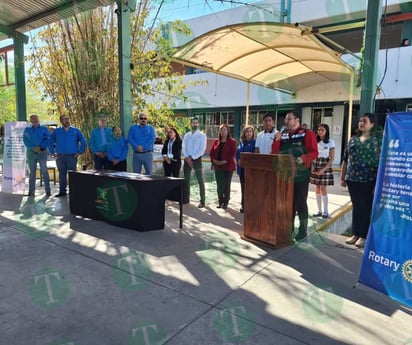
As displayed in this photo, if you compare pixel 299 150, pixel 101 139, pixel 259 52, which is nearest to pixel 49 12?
pixel 101 139

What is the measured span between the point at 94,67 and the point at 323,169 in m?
5.50

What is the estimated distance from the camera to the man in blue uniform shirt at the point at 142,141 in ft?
20.7

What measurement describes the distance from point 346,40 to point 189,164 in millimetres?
15217

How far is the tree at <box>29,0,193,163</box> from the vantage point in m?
7.70

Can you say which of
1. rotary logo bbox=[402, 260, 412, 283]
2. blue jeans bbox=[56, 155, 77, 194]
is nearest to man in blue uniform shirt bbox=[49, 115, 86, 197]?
blue jeans bbox=[56, 155, 77, 194]

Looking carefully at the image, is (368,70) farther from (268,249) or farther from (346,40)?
(346,40)

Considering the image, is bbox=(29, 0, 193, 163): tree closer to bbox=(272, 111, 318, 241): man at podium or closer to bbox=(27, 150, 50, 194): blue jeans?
bbox=(27, 150, 50, 194): blue jeans

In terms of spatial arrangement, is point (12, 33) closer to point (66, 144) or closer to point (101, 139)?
point (66, 144)

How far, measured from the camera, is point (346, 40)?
57.5 feet

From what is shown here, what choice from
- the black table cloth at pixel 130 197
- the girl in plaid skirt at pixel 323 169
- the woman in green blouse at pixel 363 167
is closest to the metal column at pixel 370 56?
the woman in green blouse at pixel 363 167

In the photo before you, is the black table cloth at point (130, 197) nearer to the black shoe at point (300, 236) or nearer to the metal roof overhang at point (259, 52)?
the black shoe at point (300, 236)

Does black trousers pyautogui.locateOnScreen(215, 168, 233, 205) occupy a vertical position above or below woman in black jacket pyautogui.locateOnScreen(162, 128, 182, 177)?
below

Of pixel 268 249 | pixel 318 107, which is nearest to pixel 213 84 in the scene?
pixel 318 107

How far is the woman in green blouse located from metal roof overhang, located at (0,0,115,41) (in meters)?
5.34
